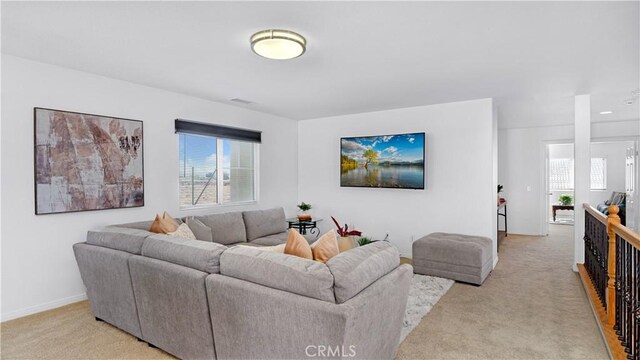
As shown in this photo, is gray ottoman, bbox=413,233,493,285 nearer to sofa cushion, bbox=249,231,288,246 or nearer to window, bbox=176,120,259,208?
sofa cushion, bbox=249,231,288,246

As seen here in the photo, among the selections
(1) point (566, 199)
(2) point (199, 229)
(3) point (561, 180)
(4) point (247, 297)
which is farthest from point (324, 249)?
(3) point (561, 180)

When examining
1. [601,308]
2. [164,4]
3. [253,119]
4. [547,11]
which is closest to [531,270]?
[601,308]

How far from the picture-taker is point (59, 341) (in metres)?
2.65

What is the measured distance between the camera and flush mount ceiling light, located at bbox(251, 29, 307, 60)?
2.45m

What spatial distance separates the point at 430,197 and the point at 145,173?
3.90 metres

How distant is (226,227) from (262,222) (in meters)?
0.65

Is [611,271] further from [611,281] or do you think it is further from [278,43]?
[278,43]

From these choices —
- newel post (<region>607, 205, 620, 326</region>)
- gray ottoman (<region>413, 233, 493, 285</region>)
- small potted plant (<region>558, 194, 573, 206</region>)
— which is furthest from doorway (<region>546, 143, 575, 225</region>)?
newel post (<region>607, 205, 620, 326</region>)

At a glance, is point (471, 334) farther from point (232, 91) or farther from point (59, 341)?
point (232, 91)

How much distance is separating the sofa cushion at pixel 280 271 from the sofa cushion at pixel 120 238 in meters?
0.92

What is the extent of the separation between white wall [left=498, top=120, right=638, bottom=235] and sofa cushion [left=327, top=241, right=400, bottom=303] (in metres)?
6.47

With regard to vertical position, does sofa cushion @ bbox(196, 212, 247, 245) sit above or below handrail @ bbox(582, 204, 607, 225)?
below

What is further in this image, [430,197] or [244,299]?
[430,197]

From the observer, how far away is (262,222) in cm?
480
